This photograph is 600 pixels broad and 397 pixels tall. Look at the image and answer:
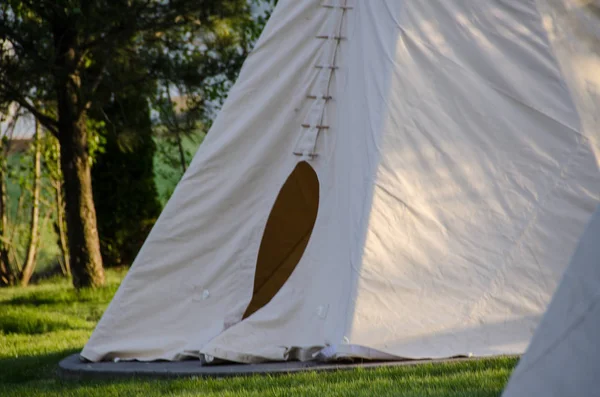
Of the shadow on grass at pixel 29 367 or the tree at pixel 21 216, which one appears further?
the tree at pixel 21 216

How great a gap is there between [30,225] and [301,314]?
9.60 metres

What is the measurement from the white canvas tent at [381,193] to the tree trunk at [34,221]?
25.9ft

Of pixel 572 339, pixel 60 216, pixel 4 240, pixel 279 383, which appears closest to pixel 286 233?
pixel 279 383

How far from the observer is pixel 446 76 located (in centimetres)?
515

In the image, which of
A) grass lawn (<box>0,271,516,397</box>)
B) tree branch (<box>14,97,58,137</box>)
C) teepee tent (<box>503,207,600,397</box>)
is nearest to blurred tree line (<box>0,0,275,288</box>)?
tree branch (<box>14,97,58,137</box>)

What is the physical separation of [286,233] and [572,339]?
3.58 meters

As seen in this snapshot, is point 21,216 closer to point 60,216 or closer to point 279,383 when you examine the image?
point 60,216

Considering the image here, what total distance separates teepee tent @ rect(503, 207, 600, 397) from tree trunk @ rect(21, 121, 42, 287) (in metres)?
11.5

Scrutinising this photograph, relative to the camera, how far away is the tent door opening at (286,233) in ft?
18.0

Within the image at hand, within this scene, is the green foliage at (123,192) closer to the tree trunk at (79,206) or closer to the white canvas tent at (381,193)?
the tree trunk at (79,206)

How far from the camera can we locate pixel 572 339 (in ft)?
6.63

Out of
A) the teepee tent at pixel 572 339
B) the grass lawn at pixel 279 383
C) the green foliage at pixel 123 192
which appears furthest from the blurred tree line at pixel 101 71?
the teepee tent at pixel 572 339

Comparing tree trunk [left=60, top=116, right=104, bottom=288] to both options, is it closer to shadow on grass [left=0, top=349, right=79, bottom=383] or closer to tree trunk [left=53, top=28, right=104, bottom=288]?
tree trunk [left=53, top=28, right=104, bottom=288]

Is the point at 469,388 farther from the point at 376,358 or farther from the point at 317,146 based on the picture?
the point at 317,146
